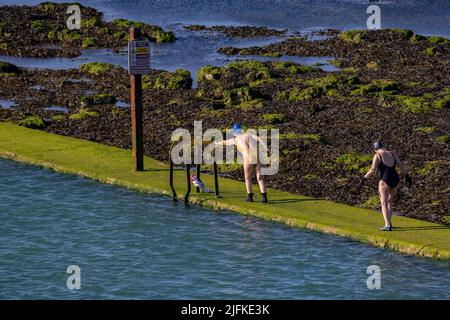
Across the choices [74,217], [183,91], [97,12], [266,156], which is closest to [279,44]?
[183,91]

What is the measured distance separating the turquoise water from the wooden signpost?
2.10 metres

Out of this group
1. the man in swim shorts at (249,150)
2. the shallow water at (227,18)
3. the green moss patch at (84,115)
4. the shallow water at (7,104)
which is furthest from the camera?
the shallow water at (227,18)

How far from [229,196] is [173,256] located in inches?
199

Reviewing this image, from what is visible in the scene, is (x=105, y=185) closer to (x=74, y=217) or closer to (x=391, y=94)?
(x=74, y=217)

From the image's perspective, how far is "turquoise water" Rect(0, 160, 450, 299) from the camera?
101 feet

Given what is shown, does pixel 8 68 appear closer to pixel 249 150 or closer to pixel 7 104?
pixel 7 104

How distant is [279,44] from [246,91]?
19218mm

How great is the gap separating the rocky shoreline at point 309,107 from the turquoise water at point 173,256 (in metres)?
4.29

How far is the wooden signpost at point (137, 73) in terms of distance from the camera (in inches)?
1593

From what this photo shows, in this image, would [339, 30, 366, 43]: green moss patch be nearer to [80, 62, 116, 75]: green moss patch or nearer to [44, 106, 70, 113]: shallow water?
[80, 62, 116, 75]: green moss patch

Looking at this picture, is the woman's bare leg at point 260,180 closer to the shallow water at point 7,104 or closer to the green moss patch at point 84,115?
the green moss patch at point 84,115

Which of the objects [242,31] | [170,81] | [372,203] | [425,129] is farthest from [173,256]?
[242,31]

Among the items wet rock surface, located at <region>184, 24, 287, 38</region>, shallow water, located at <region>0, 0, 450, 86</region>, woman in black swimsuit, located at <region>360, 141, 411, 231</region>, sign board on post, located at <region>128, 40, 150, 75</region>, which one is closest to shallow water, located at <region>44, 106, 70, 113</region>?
shallow water, located at <region>0, 0, 450, 86</region>

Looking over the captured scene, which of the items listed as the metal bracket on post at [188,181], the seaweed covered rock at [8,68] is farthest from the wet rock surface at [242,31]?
the metal bracket on post at [188,181]
